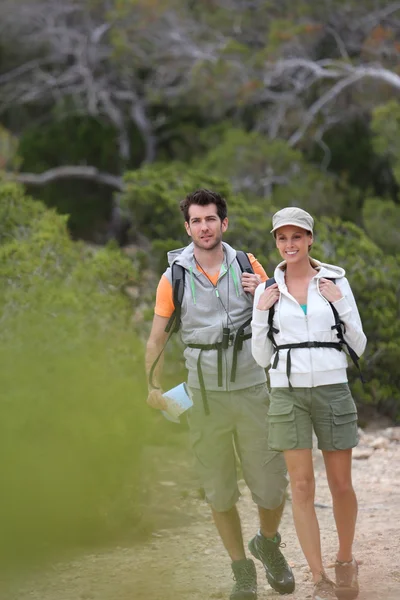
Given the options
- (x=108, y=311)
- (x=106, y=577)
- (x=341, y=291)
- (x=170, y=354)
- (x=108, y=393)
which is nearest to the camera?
(x=341, y=291)

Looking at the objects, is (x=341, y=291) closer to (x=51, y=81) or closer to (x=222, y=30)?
(x=222, y=30)

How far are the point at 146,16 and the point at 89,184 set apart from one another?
4301 millimetres

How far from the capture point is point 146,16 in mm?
20141

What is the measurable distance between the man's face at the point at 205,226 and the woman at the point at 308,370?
320 mm

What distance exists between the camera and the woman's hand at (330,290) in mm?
3723

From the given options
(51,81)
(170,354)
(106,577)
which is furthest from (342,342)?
(51,81)

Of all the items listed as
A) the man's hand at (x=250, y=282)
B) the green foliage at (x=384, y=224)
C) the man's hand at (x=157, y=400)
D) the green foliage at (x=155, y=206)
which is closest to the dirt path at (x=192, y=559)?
the man's hand at (x=157, y=400)

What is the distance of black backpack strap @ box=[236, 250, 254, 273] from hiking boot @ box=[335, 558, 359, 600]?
1147 millimetres

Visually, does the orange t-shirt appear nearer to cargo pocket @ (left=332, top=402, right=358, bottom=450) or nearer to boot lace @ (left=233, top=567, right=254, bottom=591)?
cargo pocket @ (left=332, top=402, right=358, bottom=450)

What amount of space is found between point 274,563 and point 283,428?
0.76 metres

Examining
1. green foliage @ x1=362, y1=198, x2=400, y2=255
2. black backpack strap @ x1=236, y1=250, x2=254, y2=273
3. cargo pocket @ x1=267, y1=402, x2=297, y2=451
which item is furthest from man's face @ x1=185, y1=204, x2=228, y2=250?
green foliage @ x1=362, y1=198, x2=400, y2=255

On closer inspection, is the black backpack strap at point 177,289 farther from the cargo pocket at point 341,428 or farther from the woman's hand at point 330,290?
the cargo pocket at point 341,428

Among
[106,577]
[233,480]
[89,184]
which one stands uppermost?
[89,184]

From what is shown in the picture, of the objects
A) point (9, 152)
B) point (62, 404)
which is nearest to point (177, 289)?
point (62, 404)
